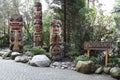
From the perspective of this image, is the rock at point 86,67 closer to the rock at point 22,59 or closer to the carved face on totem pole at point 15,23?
the rock at point 22,59

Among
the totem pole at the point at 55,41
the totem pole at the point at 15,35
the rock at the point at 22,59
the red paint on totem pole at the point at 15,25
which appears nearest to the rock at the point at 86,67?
the totem pole at the point at 55,41

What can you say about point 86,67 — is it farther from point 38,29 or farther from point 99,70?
point 38,29

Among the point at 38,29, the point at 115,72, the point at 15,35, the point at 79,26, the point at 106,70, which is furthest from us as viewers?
the point at 38,29

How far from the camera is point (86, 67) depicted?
9.90 m

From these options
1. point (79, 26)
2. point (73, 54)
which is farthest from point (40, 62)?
point (79, 26)

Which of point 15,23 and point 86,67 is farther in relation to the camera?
point 15,23

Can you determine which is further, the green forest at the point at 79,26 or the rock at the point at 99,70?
the green forest at the point at 79,26

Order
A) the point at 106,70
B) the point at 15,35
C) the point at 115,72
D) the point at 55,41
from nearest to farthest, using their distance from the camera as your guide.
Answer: the point at 115,72
the point at 106,70
the point at 55,41
the point at 15,35

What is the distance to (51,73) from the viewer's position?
9.53 metres

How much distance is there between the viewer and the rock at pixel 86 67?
9.89 meters

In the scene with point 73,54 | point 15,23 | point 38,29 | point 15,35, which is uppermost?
point 15,23

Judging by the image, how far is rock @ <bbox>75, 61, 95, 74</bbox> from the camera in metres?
9.89

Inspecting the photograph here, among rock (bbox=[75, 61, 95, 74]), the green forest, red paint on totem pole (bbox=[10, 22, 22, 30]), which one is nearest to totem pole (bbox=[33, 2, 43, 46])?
the green forest

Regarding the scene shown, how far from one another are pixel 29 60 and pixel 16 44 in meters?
2.33
